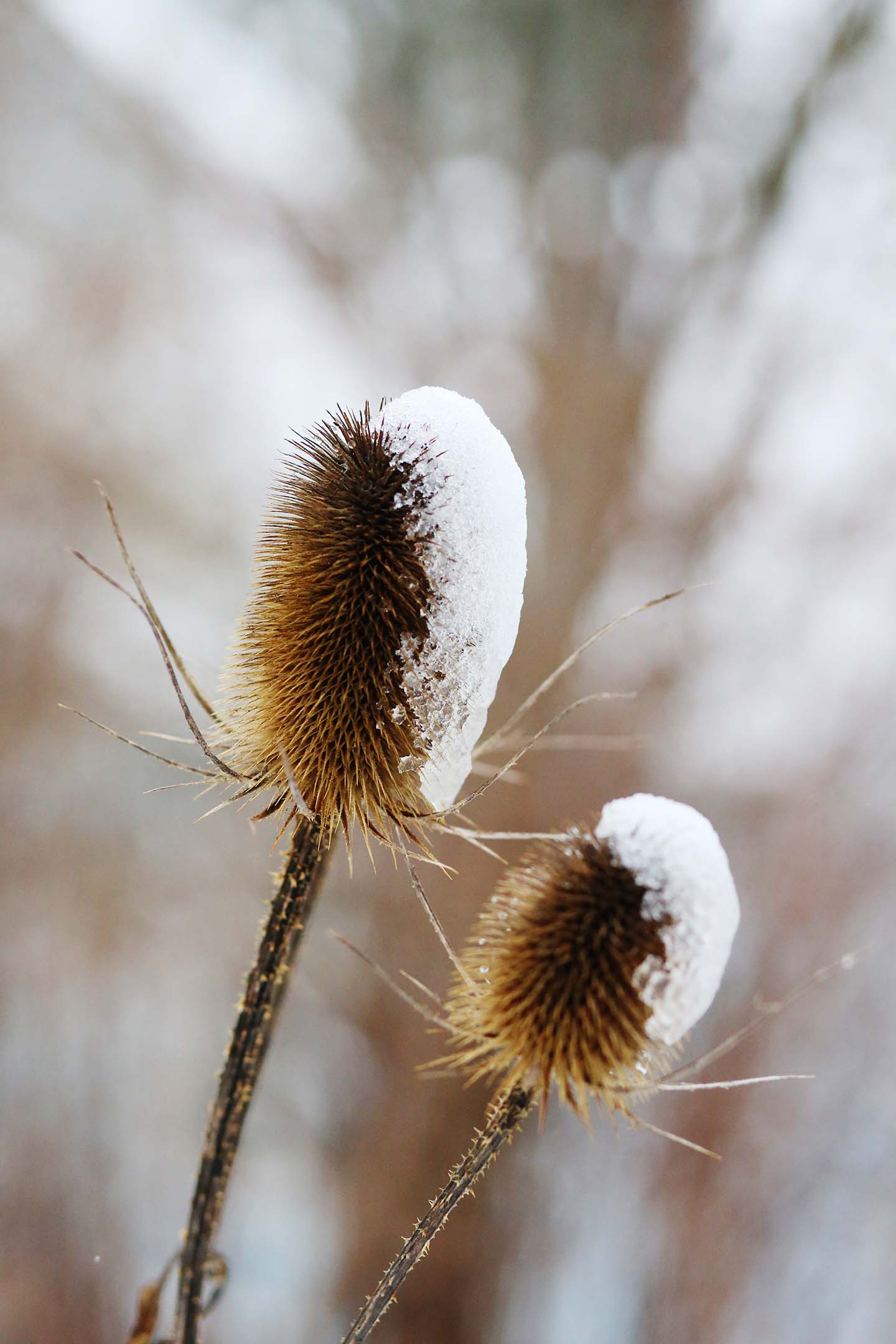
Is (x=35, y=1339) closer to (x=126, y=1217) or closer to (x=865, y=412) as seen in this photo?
(x=126, y=1217)

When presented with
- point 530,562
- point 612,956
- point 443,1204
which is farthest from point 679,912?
point 530,562

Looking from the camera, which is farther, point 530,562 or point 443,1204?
point 530,562

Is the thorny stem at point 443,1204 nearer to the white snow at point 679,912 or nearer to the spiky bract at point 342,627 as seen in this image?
the white snow at point 679,912

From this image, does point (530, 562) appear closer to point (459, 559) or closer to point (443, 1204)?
point (459, 559)

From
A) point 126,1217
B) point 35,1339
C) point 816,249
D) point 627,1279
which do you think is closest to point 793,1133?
point 627,1279

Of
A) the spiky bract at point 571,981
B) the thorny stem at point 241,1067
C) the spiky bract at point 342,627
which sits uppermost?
the spiky bract at point 342,627

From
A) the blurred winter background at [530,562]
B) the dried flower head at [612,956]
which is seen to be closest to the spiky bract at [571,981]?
the dried flower head at [612,956]
